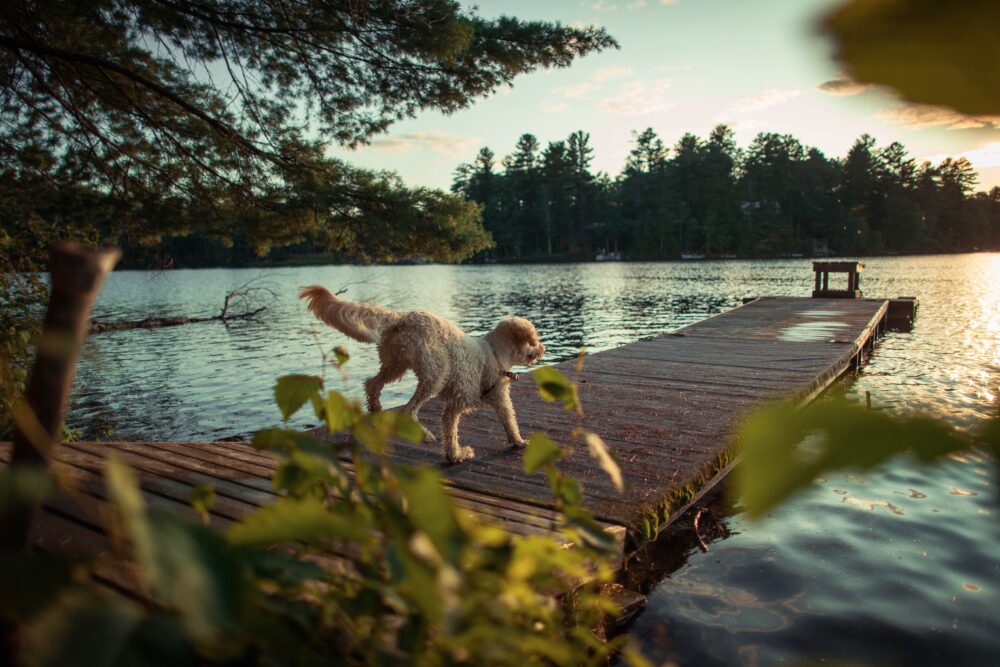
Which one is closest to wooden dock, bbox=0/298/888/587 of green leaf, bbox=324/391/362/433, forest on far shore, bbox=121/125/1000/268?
green leaf, bbox=324/391/362/433

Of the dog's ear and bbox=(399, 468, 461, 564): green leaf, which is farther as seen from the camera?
the dog's ear

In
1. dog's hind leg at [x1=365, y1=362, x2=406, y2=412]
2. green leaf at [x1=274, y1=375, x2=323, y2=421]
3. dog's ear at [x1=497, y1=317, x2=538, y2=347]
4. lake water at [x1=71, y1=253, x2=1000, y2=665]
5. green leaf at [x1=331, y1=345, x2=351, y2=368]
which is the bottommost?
lake water at [x1=71, y1=253, x2=1000, y2=665]

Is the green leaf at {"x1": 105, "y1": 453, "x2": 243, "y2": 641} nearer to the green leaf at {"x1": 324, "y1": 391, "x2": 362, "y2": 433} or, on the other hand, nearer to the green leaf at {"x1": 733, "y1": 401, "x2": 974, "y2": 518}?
the green leaf at {"x1": 733, "y1": 401, "x2": 974, "y2": 518}

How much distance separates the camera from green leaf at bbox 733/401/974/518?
0.33 m

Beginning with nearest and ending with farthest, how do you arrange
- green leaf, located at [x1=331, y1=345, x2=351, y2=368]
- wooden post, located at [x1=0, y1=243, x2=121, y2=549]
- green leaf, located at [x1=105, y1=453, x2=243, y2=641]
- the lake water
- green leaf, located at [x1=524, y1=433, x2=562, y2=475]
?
green leaf, located at [x1=105, y1=453, x2=243, y2=641]
wooden post, located at [x1=0, y1=243, x2=121, y2=549]
green leaf, located at [x1=524, y1=433, x2=562, y2=475]
green leaf, located at [x1=331, y1=345, x2=351, y2=368]
the lake water

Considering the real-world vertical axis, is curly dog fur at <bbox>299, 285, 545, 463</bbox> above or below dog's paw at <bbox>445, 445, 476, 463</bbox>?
above

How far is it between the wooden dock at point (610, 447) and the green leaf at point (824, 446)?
3.07ft

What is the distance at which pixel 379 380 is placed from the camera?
15.2 feet

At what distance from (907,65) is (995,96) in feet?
0.28

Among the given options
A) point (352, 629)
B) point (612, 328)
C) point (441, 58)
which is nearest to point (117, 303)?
point (612, 328)

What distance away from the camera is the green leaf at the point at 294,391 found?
1.34 meters

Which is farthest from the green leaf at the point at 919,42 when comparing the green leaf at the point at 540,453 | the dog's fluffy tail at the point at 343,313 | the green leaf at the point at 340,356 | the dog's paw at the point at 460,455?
the dog's paw at the point at 460,455

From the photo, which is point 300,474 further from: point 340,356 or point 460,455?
point 460,455

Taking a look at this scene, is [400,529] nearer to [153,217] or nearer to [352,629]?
[352,629]
